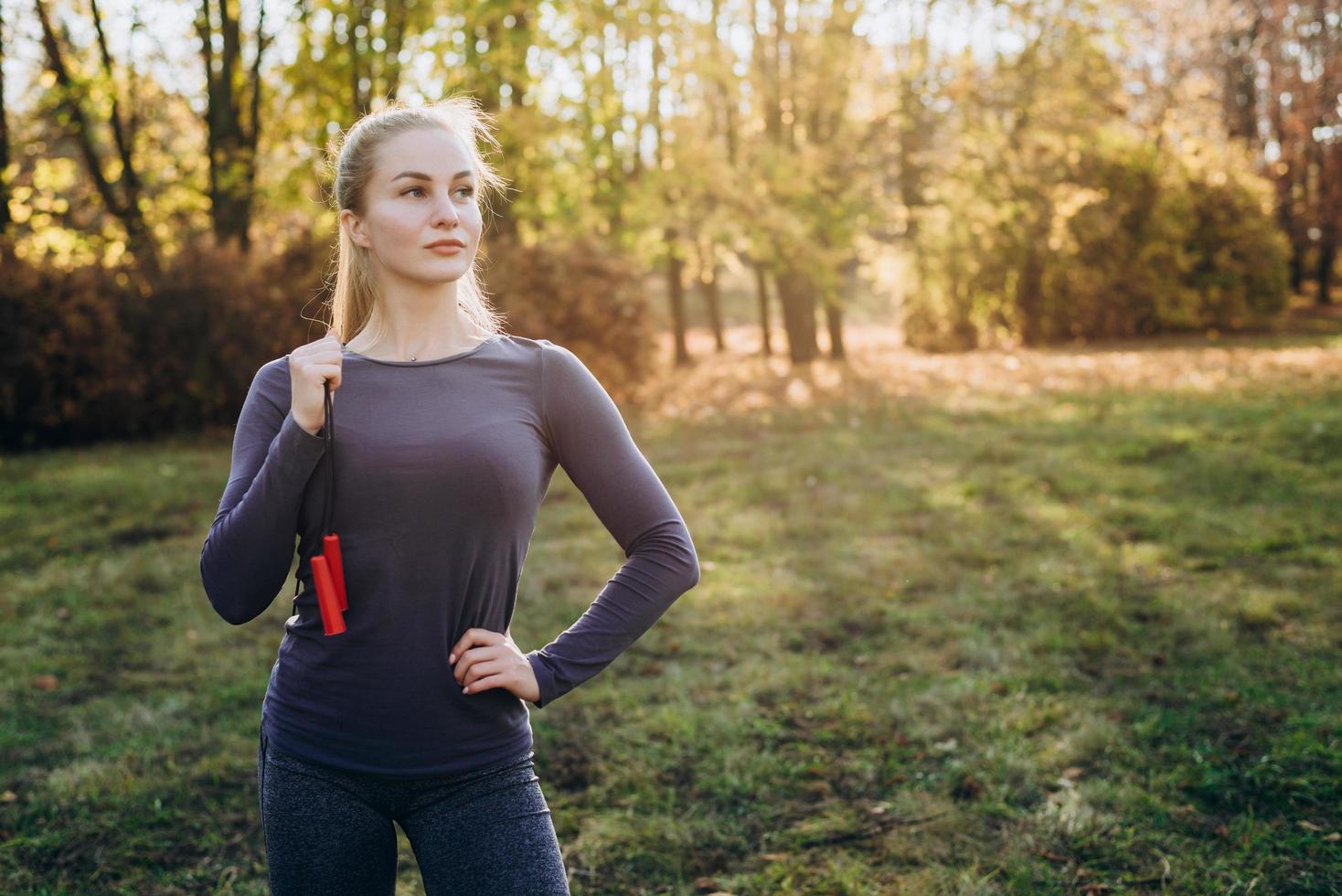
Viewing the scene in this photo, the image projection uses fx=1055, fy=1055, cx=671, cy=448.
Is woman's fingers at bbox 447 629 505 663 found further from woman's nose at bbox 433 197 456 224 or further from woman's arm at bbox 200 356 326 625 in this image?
woman's nose at bbox 433 197 456 224

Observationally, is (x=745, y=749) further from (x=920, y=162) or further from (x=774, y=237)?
(x=920, y=162)

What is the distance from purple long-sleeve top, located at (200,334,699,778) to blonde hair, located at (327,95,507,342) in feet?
0.74

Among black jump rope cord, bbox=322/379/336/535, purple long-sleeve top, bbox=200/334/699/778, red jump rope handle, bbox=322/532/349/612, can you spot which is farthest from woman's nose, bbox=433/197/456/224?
red jump rope handle, bbox=322/532/349/612

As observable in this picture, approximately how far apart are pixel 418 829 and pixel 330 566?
513mm

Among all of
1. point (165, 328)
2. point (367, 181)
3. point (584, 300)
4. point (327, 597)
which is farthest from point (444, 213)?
point (584, 300)

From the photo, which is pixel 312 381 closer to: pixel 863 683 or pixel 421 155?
pixel 421 155

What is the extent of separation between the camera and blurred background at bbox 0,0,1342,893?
13.3 ft

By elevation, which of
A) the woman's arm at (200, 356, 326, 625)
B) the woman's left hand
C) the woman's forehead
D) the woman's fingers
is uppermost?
the woman's forehead

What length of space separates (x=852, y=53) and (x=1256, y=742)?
15.2 m

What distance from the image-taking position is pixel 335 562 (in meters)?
1.84

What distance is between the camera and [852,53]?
683 inches

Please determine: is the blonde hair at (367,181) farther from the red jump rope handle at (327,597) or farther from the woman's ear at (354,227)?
the red jump rope handle at (327,597)

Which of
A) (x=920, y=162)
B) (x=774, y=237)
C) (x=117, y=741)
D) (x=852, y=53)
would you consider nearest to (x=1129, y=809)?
(x=117, y=741)

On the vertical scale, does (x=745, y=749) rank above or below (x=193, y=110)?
below
